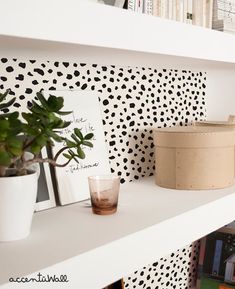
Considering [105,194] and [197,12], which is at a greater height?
[197,12]

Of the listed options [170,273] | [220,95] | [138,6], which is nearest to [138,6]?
[138,6]

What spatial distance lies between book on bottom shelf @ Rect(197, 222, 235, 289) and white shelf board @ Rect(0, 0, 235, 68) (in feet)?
2.10

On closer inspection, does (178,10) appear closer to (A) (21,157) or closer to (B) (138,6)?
(B) (138,6)

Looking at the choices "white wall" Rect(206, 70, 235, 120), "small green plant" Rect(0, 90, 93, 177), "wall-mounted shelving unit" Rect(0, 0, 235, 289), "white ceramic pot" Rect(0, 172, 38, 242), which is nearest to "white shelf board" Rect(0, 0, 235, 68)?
"wall-mounted shelving unit" Rect(0, 0, 235, 289)

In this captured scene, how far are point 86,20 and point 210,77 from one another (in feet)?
2.69

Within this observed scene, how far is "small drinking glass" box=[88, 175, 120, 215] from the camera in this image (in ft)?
2.58

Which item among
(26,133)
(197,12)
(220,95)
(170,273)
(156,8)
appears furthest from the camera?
(220,95)

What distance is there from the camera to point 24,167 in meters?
0.63

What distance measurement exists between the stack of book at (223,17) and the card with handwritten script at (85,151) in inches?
14.8

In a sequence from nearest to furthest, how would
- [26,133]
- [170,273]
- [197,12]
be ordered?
1. [26,133]
2. [197,12]
3. [170,273]

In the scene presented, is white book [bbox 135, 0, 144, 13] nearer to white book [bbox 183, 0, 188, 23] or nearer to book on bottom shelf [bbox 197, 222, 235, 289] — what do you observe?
white book [bbox 183, 0, 188, 23]

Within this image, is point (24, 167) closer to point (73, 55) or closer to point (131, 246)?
point (131, 246)

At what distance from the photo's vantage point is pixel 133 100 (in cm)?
111

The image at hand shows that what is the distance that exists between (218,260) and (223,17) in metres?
0.75
